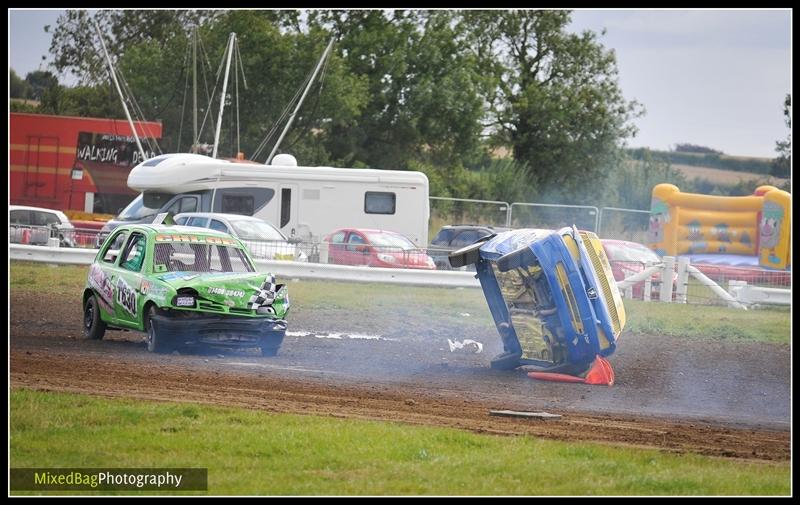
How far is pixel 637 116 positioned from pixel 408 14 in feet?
43.3

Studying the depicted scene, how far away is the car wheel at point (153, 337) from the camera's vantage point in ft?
44.4

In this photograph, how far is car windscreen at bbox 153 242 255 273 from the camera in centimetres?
1427

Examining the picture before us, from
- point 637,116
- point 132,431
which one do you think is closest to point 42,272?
point 132,431

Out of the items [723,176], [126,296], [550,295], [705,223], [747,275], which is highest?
[723,176]

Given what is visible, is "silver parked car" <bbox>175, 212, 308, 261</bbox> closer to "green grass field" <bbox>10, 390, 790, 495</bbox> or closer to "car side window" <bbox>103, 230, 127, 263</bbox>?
"car side window" <bbox>103, 230, 127, 263</bbox>

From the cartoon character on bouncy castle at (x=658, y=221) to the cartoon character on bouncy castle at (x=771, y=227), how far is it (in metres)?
2.63

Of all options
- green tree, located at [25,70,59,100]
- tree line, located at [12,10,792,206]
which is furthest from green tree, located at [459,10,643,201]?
green tree, located at [25,70,59,100]

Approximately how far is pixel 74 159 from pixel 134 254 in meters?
24.7

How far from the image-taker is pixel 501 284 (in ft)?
45.2

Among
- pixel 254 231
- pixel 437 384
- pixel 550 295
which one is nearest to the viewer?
pixel 437 384

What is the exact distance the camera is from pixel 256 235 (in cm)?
2394

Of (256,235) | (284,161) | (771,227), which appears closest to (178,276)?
(256,235)

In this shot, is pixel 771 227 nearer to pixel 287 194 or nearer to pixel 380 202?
pixel 380 202

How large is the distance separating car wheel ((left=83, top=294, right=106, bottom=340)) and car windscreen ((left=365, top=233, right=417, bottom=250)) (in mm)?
11029
